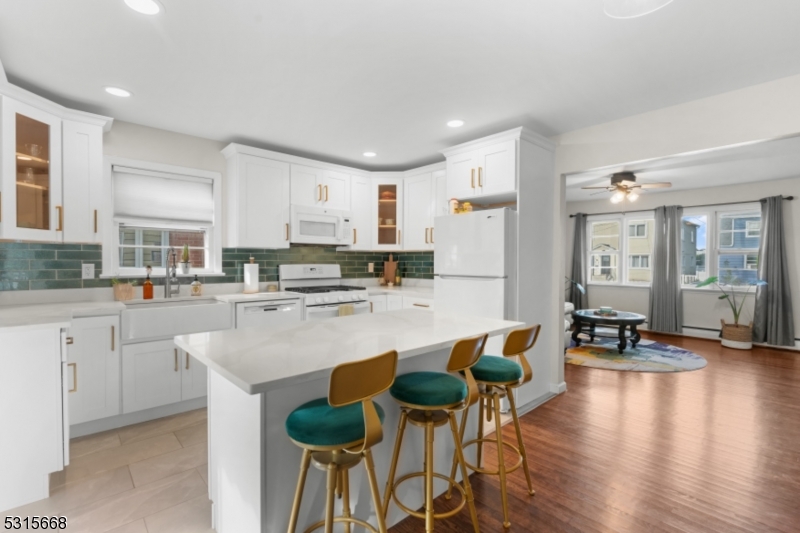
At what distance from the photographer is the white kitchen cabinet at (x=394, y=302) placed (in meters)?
A: 4.46

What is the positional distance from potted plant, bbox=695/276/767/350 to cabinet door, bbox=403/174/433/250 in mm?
4919

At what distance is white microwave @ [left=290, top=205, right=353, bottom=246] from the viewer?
4.16 metres

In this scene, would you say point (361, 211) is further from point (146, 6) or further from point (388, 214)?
point (146, 6)

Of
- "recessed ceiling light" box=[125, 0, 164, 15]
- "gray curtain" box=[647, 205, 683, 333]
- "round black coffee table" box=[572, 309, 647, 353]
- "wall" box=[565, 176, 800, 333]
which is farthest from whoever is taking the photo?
"gray curtain" box=[647, 205, 683, 333]

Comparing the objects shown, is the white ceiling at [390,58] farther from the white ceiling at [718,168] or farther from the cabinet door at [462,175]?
the white ceiling at [718,168]

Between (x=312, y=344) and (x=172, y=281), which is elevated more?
(x=172, y=281)

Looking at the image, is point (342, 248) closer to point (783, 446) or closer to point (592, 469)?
point (592, 469)

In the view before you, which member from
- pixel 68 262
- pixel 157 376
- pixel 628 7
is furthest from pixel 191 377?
pixel 628 7

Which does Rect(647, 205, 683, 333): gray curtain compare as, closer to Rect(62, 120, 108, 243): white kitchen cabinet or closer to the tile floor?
the tile floor

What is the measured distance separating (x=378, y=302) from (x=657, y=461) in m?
2.93

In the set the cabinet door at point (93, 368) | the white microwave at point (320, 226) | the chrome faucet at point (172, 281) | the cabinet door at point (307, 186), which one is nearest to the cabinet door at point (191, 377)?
the cabinet door at point (93, 368)

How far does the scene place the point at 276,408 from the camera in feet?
4.81

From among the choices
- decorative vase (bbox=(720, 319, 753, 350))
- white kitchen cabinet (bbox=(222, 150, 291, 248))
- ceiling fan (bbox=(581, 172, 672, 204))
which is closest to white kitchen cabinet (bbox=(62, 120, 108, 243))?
white kitchen cabinet (bbox=(222, 150, 291, 248))

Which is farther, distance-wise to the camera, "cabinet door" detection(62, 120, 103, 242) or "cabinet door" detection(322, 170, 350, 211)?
"cabinet door" detection(322, 170, 350, 211)
